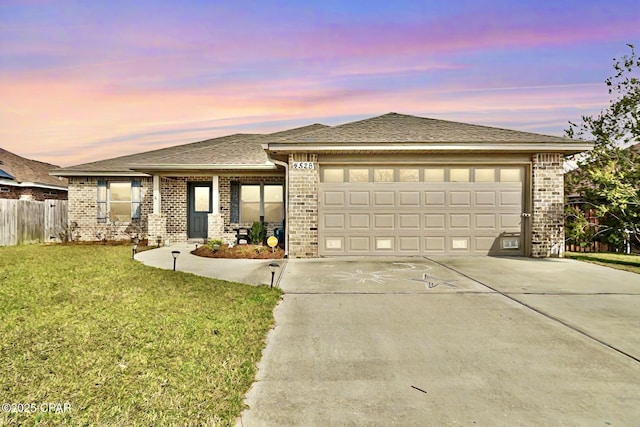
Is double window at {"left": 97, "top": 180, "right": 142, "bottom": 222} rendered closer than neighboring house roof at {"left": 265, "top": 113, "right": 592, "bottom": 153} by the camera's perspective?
No

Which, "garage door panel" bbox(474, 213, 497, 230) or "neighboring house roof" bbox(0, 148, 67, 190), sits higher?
"neighboring house roof" bbox(0, 148, 67, 190)

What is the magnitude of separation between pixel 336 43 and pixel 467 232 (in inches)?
294

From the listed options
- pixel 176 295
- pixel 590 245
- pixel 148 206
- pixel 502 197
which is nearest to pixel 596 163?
pixel 590 245

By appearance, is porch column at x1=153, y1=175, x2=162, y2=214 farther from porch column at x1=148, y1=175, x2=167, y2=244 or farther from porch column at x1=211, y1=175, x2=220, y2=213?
porch column at x1=211, y1=175, x2=220, y2=213

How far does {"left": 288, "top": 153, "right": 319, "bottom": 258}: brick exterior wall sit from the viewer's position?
10555 millimetres

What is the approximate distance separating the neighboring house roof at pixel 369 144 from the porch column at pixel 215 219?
89 cm

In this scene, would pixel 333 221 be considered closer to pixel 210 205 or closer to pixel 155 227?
pixel 210 205

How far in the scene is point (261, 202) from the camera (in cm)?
1441

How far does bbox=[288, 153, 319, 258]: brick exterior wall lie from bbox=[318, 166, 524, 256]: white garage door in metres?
0.24

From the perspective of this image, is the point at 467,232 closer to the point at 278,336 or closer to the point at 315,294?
the point at 315,294

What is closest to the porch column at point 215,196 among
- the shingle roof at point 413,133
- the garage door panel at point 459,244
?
the shingle roof at point 413,133

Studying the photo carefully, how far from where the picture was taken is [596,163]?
1272cm

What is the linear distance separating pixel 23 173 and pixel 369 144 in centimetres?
2150

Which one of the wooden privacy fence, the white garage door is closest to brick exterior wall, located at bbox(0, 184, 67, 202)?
the wooden privacy fence
